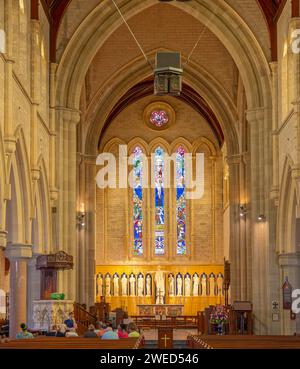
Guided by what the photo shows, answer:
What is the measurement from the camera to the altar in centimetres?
4652

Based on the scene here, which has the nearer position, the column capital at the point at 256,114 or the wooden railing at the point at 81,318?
the wooden railing at the point at 81,318

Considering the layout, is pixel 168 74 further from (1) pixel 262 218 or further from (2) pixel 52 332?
(1) pixel 262 218

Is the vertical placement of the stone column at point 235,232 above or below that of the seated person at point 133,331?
above

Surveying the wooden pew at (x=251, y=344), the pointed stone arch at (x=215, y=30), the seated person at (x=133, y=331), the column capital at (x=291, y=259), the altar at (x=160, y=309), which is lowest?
the altar at (x=160, y=309)

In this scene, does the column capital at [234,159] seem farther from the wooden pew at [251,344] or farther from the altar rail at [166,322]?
the wooden pew at [251,344]

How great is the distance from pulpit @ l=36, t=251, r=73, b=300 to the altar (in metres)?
18.7

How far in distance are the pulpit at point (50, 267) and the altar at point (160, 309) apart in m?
18.7

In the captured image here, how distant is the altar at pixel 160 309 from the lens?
4652cm

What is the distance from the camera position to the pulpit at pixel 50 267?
27.1 m

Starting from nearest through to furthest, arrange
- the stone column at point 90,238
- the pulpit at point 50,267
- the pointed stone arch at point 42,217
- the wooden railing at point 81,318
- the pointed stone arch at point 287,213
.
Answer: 1. the pointed stone arch at point 287,213
2. the pulpit at point 50,267
3. the pointed stone arch at point 42,217
4. the wooden railing at point 81,318
5. the stone column at point 90,238

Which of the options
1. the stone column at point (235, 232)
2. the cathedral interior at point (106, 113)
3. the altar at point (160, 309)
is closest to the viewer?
the cathedral interior at point (106, 113)

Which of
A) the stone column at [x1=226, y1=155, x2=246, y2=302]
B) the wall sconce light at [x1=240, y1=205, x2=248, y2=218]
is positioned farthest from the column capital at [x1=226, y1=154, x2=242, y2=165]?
the wall sconce light at [x1=240, y1=205, x2=248, y2=218]

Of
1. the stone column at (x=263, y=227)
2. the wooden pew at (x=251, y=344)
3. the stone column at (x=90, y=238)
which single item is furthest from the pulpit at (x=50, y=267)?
the stone column at (x=90, y=238)
